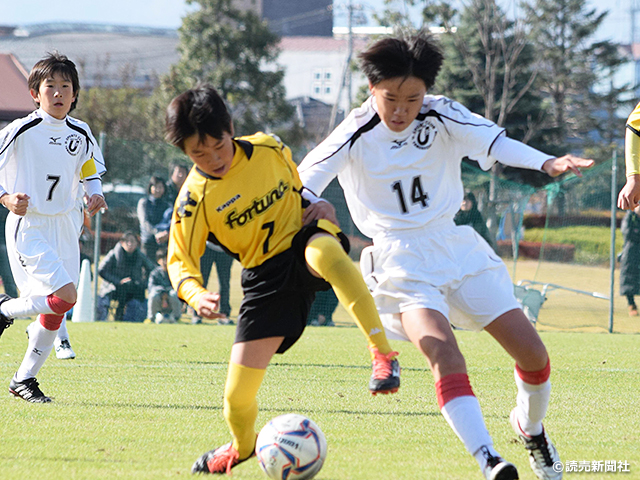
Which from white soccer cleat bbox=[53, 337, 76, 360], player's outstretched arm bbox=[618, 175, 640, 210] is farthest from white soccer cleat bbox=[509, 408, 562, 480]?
white soccer cleat bbox=[53, 337, 76, 360]

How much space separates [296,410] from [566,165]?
275cm

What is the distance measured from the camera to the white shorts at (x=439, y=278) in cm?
370

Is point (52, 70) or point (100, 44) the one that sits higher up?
point (52, 70)

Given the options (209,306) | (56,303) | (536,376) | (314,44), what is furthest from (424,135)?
(314,44)

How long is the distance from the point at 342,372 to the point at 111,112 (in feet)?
108

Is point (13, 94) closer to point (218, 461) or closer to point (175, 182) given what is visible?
point (175, 182)

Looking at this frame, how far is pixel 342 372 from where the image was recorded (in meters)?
7.55

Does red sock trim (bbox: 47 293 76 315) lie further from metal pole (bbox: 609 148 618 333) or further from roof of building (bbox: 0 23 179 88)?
roof of building (bbox: 0 23 179 88)

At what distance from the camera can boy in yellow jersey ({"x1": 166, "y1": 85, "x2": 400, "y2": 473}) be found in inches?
139

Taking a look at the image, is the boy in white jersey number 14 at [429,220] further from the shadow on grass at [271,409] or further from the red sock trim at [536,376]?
the shadow on grass at [271,409]

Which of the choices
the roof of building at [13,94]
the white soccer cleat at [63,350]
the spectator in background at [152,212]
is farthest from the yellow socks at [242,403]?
the roof of building at [13,94]

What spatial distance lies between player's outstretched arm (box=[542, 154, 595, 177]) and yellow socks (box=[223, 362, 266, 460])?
5.08 feet

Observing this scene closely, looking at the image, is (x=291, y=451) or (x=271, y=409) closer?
(x=291, y=451)

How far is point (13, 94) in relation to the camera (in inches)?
714
